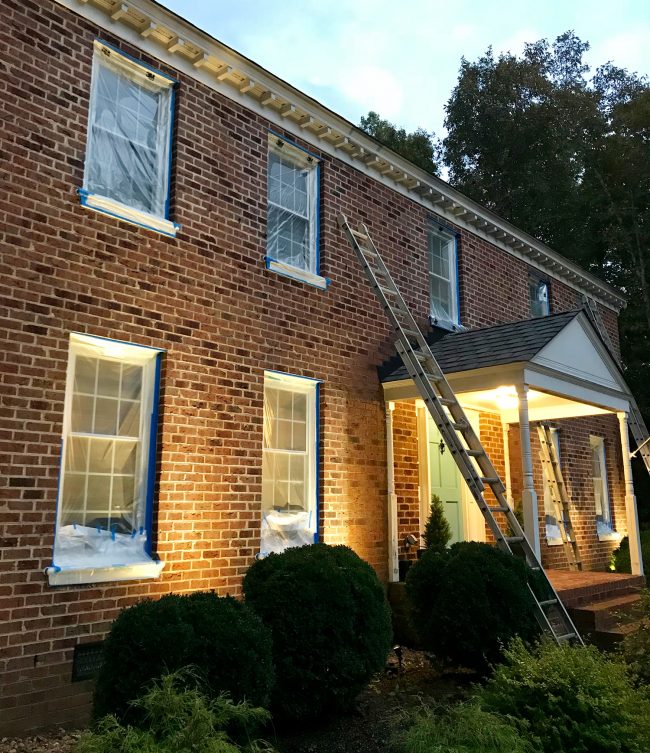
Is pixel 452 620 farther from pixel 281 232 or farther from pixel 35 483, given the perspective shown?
pixel 281 232

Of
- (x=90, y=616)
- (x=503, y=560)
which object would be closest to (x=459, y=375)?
(x=503, y=560)

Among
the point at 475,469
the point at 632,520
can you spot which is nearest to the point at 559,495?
the point at 632,520

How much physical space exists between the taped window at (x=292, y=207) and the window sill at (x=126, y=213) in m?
1.60

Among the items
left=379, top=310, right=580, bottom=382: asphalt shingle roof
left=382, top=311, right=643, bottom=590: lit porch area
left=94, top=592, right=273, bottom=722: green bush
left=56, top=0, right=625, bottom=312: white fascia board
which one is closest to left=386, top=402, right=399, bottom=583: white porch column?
left=382, top=311, right=643, bottom=590: lit porch area

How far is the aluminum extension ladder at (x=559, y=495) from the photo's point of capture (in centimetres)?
1266

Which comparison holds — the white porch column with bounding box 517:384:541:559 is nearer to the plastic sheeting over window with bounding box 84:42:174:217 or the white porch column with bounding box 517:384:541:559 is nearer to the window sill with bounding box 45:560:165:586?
the window sill with bounding box 45:560:165:586

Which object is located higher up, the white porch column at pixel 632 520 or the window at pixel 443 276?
the window at pixel 443 276

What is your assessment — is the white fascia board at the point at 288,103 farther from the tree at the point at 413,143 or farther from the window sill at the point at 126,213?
the tree at the point at 413,143

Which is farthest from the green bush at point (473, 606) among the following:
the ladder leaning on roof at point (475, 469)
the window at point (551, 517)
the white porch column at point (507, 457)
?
the window at point (551, 517)

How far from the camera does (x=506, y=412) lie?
38.1 feet

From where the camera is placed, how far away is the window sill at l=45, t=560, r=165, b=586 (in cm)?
558

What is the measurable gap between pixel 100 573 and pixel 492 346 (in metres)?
5.65

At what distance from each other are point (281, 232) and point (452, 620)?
16.4ft

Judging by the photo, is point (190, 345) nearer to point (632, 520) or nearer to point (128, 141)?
point (128, 141)
